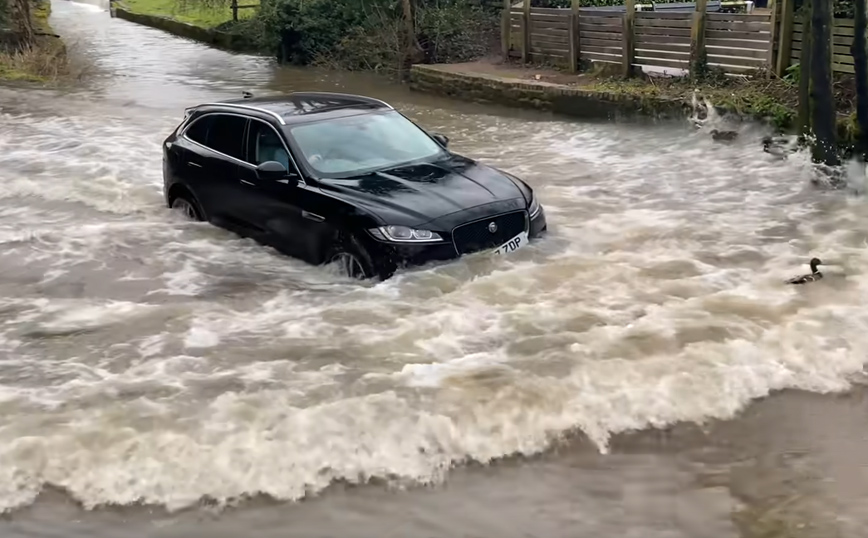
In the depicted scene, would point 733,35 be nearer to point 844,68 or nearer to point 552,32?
point 844,68

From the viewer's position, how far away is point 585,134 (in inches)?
579

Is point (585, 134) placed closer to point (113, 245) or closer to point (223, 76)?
point (113, 245)

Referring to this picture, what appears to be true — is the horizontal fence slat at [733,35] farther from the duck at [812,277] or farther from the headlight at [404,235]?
the headlight at [404,235]

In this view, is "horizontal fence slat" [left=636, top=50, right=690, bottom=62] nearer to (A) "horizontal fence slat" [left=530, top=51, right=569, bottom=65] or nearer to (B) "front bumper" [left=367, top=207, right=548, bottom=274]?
(A) "horizontal fence slat" [left=530, top=51, right=569, bottom=65]

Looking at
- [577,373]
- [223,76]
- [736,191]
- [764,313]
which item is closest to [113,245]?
[577,373]

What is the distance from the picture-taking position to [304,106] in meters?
8.54

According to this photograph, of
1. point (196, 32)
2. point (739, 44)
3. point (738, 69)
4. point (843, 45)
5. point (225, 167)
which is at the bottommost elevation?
point (225, 167)

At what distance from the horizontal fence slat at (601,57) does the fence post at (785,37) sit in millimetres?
4089

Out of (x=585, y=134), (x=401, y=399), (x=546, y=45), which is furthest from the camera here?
(x=546, y=45)

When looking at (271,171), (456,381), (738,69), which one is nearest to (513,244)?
(456,381)

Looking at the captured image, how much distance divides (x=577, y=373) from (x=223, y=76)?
22.0 meters

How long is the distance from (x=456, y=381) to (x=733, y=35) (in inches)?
448

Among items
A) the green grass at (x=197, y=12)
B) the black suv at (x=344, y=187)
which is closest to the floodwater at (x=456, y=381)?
the black suv at (x=344, y=187)

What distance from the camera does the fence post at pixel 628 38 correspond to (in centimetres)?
1690
